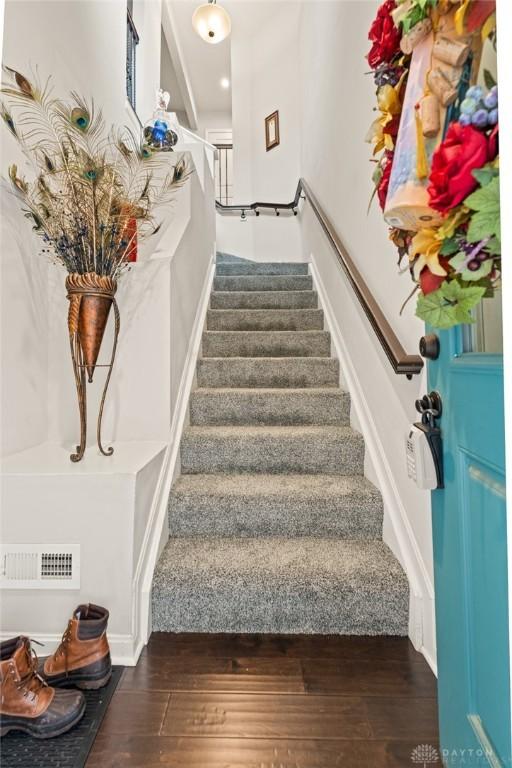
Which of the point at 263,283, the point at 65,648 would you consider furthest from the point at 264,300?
the point at 65,648

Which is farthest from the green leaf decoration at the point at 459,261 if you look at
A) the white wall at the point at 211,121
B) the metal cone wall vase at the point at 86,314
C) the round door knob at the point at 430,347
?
the white wall at the point at 211,121

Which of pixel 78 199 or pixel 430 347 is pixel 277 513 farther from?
pixel 78 199

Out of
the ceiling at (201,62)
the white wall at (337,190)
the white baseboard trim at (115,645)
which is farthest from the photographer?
the ceiling at (201,62)

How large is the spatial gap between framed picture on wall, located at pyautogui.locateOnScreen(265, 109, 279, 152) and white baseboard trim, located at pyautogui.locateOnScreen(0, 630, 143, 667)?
5175mm

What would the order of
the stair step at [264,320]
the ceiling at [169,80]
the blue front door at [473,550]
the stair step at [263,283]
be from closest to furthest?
1. the blue front door at [473,550]
2. the stair step at [264,320]
3. the stair step at [263,283]
4. the ceiling at [169,80]

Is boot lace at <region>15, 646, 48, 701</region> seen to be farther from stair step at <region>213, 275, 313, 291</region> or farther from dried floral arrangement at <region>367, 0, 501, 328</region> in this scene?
stair step at <region>213, 275, 313, 291</region>

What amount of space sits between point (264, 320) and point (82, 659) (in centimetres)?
231

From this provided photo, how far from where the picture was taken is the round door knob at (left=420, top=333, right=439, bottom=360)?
0.89 metres

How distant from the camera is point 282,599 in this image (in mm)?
1379

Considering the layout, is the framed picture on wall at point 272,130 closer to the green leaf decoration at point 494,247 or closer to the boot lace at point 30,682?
the green leaf decoration at point 494,247

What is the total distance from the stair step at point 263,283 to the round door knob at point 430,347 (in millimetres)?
2661

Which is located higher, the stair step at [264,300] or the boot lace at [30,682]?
the stair step at [264,300]

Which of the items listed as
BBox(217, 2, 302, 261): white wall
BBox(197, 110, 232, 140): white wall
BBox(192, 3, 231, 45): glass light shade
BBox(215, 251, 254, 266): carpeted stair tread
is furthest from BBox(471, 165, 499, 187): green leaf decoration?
BBox(197, 110, 232, 140): white wall

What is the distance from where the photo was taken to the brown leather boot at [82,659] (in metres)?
1.15
